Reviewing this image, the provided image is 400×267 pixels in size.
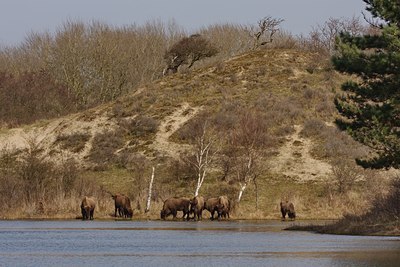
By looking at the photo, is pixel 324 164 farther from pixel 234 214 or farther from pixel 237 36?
pixel 237 36

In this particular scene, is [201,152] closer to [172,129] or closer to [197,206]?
[197,206]

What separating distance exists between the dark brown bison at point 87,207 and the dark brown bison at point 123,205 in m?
2.10

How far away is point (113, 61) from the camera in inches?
5027

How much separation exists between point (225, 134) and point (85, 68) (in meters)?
35.1

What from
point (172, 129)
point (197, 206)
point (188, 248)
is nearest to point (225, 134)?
point (172, 129)

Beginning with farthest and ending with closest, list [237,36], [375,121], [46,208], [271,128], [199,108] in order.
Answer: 1. [237,36]
2. [199,108]
3. [271,128]
4. [46,208]
5. [375,121]

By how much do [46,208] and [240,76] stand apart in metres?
52.4

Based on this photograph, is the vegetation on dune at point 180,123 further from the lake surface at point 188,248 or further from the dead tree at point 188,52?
the lake surface at point 188,248

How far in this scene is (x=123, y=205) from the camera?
233ft

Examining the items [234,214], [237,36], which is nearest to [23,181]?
[234,214]

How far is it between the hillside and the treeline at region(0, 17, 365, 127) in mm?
9197

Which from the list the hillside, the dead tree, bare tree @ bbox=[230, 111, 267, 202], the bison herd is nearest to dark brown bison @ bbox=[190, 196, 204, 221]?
the bison herd

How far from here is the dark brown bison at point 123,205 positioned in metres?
70.9

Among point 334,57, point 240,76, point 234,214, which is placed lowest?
point 234,214
